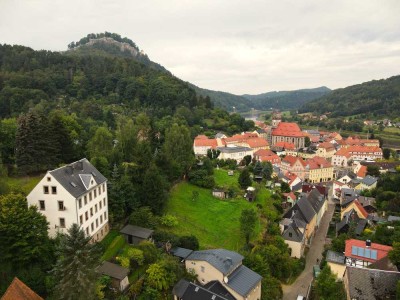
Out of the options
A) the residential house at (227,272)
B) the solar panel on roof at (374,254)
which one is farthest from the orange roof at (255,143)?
the residential house at (227,272)

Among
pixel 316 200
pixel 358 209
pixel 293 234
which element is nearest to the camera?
pixel 293 234

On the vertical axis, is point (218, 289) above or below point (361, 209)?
above

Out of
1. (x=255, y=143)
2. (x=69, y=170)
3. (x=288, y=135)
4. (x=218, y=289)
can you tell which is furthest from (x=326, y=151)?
(x=69, y=170)

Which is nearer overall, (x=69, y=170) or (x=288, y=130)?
(x=69, y=170)

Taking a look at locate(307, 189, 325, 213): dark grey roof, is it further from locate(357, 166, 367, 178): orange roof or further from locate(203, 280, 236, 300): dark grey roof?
locate(203, 280, 236, 300): dark grey roof

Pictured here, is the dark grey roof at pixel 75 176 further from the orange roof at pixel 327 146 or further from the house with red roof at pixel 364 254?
the orange roof at pixel 327 146

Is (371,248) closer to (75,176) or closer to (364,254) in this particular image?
(364,254)
